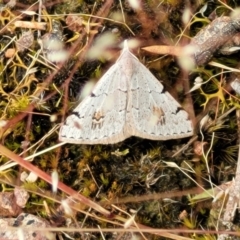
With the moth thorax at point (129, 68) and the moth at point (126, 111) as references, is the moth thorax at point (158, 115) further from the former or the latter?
the moth thorax at point (129, 68)

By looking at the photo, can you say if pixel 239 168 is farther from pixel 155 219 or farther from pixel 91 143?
pixel 91 143

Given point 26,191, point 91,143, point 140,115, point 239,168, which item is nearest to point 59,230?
point 26,191

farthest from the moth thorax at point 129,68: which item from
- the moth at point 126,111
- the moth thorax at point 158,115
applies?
the moth thorax at point 158,115

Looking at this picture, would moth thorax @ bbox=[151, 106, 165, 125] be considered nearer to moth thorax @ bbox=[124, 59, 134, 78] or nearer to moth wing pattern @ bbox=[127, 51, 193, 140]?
moth wing pattern @ bbox=[127, 51, 193, 140]

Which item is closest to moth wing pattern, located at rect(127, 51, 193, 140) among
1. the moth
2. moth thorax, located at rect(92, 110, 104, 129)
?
the moth

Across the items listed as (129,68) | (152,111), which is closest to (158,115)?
(152,111)

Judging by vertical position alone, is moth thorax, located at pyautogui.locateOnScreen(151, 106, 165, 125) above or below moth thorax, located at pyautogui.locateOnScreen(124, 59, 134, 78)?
below

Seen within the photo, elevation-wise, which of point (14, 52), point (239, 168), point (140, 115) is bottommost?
point (239, 168)
